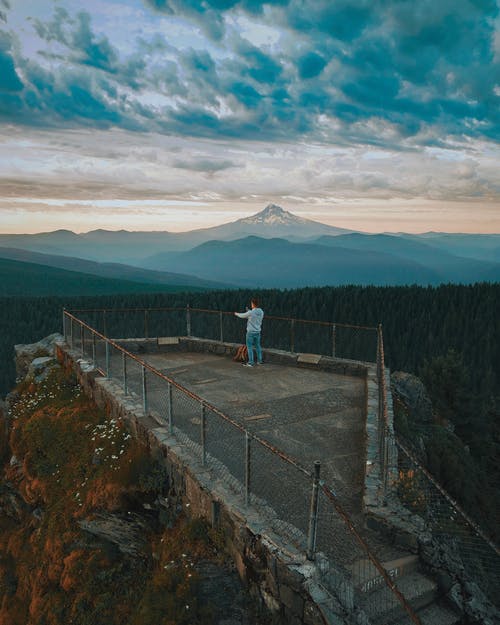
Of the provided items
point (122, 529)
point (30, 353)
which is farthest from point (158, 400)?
point (30, 353)

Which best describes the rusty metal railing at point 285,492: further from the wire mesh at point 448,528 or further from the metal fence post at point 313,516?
the wire mesh at point 448,528

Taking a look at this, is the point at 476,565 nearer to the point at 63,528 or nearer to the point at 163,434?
the point at 163,434

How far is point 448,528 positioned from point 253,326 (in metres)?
7.52

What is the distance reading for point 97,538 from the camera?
875 centimetres

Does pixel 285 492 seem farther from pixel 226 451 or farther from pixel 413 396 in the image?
pixel 413 396

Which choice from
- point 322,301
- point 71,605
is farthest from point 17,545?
point 322,301

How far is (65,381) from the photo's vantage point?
14578 mm

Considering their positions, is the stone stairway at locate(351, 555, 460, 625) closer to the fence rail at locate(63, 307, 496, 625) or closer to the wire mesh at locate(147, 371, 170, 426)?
the fence rail at locate(63, 307, 496, 625)

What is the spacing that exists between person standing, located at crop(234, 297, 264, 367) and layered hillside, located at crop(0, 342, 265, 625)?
16.8 ft

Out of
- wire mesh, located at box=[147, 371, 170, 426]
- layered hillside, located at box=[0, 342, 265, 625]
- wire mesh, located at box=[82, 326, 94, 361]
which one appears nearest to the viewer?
layered hillside, located at box=[0, 342, 265, 625]

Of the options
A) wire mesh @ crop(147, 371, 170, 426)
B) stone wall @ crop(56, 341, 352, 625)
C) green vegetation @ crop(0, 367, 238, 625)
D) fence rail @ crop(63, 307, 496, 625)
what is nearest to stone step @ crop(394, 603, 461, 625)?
fence rail @ crop(63, 307, 496, 625)

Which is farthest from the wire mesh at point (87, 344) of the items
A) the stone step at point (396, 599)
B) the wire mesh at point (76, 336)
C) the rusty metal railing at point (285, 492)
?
the stone step at point (396, 599)

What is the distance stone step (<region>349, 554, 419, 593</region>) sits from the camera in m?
5.71

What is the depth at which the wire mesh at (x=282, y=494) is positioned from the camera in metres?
6.29
